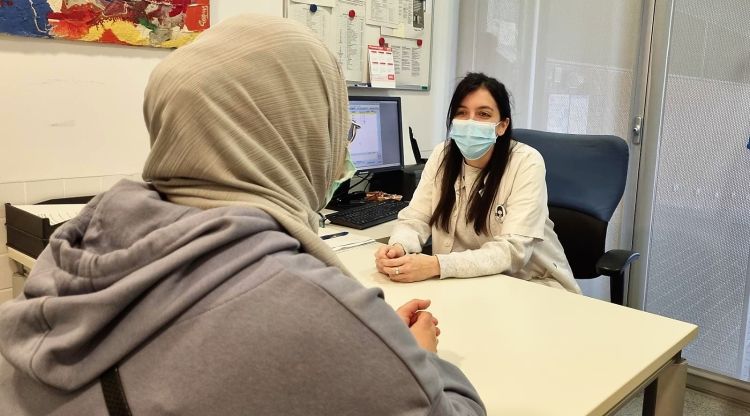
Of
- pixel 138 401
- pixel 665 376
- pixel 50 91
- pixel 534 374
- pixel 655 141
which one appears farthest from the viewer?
pixel 655 141

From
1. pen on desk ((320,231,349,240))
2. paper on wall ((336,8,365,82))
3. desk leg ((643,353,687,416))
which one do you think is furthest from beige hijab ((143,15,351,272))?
paper on wall ((336,8,365,82))

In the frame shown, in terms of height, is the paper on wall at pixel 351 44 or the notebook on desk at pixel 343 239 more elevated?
the paper on wall at pixel 351 44

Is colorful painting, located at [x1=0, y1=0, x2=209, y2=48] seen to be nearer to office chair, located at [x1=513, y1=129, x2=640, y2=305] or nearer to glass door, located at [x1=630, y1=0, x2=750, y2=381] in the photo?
office chair, located at [x1=513, y1=129, x2=640, y2=305]

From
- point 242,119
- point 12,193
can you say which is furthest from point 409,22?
point 242,119

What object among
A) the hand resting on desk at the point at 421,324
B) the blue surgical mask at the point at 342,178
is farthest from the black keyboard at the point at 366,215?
the blue surgical mask at the point at 342,178

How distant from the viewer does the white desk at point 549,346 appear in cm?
102

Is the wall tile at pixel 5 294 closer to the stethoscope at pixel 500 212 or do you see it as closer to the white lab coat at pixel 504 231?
the white lab coat at pixel 504 231

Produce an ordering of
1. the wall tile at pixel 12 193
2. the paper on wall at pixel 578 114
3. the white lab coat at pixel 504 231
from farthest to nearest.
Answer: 1. the paper on wall at pixel 578 114
2. the wall tile at pixel 12 193
3. the white lab coat at pixel 504 231

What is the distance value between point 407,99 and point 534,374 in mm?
2244

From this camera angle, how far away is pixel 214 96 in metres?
0.75

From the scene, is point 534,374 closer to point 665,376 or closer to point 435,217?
point 665,376

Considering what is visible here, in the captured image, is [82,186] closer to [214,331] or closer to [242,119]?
[242,119]

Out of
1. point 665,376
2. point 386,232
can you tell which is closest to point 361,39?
point 386,232

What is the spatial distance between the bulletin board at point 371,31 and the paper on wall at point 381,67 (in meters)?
0.03
